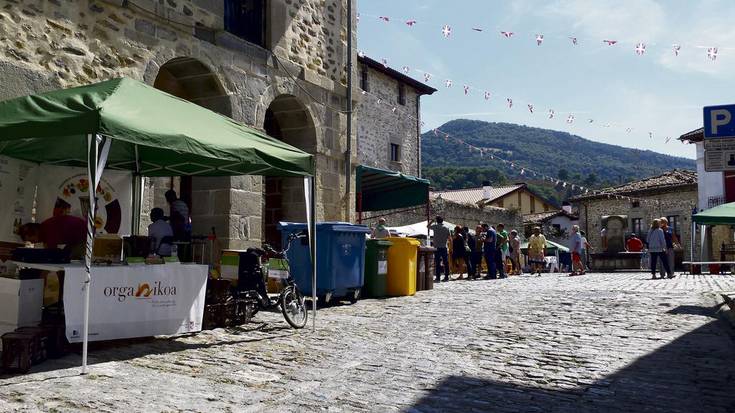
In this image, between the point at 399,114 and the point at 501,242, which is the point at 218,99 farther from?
the point at 399,114

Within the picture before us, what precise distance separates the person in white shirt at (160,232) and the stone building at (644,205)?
32.0m

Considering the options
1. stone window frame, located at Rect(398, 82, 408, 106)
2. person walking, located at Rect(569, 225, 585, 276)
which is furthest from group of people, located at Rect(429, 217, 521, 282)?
stone window frame, located at Rect(398, 82, 408, 106)

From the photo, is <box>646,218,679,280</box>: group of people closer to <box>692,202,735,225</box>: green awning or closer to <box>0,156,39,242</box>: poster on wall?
<box>692,202,735,225</box>: green awning

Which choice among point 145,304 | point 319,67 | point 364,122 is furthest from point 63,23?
point 364,122

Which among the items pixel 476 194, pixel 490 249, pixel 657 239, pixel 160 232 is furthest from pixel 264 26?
pixel 476 194

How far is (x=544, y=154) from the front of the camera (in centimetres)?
10194

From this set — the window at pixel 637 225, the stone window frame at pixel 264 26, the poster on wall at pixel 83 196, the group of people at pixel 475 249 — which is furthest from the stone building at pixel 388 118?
the poster on wall at pixel 83 196

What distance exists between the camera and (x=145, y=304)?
5.88m


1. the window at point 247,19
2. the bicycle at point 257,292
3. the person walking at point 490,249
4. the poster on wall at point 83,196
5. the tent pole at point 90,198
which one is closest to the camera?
the tent pole at point 90,198

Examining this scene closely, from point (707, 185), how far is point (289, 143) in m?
29.1

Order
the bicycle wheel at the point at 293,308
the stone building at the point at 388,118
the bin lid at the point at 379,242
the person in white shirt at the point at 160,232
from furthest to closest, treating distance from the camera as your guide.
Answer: the stone building at the point at 388,118, the bin lid at the point at 379,242, the person in white shirt at the point at 160,232, the bicycle wheel at the point at 293,308

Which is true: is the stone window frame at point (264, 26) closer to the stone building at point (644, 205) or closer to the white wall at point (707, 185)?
the stone building at point (644, 205)

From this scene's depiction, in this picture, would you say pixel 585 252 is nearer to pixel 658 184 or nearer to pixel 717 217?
pixel 717 217

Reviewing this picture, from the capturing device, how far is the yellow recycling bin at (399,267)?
1082 cm
